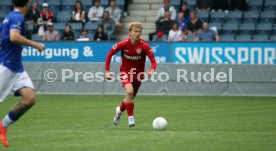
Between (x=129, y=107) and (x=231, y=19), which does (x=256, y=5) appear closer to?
(x=231, y=19)

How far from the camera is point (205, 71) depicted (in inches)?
1022

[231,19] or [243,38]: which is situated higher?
[231,19]

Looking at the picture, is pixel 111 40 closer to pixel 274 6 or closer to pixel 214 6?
pixel 214 6

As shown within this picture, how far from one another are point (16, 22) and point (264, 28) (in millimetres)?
19668

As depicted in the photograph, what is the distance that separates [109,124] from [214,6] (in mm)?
15986

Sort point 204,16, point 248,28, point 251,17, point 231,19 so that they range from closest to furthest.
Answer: point 248,28
point 251,17
point 231,19
point 204,16

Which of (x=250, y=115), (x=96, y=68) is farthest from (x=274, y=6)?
(x=250, y=115)

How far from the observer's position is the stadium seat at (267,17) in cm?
3009

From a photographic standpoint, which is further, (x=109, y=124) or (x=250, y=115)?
(x=250, y=115)

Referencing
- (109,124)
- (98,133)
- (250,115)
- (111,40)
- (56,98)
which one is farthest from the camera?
(111,40)

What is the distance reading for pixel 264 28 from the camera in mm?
29719

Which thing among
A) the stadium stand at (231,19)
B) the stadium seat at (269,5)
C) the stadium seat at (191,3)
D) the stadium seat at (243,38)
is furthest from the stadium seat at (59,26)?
the stadium seat at (269,5)

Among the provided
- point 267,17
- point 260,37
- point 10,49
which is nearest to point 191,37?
point 260,37

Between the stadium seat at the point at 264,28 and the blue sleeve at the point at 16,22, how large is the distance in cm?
1954
